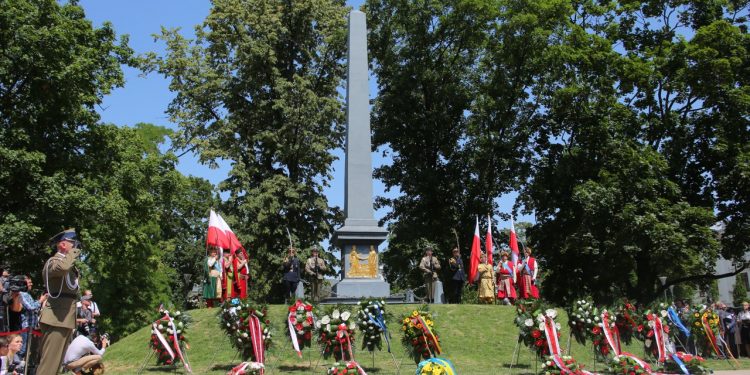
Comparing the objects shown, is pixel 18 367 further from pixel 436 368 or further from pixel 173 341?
pixel 436 368

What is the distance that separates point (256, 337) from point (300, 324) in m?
0.74

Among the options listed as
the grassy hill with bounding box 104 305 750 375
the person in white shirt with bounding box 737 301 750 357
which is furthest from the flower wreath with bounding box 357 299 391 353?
the person in white shirt with bounding box 737 301 750 357

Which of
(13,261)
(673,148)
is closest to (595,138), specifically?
(673,148)

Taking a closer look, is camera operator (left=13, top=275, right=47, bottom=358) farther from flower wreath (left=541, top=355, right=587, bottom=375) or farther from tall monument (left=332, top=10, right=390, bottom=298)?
tall monument (left=332, top=10, right=390, bottom=298)

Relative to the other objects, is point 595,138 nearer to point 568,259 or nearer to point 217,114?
point 568,259

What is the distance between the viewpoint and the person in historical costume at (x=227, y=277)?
58.9ft

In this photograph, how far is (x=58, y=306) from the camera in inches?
287

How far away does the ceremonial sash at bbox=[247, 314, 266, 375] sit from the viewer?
10531mm

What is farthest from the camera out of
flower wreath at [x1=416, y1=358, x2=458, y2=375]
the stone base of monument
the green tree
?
the green tree

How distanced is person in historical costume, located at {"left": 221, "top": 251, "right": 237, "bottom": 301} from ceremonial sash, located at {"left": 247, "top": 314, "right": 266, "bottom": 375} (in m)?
7.46

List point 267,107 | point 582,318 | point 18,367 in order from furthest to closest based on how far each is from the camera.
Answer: point 267,107
point 582,318
point 18,367

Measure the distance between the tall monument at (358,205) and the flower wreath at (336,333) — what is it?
697 cm

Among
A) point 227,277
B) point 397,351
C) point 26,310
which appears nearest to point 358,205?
point 227,277

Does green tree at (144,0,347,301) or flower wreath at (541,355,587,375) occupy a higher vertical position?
green tree at (144,0,347,301)
